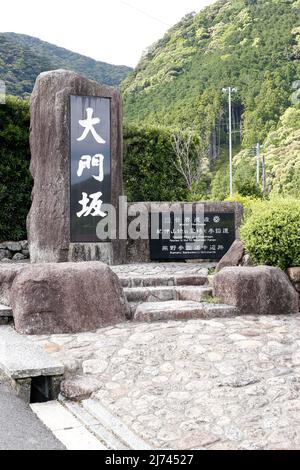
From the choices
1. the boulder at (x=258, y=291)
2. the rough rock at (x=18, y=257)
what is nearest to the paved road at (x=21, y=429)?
the boulder at (x=258, y=291)

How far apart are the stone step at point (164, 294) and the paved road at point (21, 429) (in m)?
2.77

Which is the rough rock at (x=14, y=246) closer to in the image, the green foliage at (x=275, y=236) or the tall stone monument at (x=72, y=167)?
the tall stone monument at (x=72, y=167)

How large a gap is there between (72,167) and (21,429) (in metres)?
5.75

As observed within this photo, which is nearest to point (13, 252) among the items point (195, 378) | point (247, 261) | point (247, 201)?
point (247, 201)

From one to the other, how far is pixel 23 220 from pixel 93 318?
597cm

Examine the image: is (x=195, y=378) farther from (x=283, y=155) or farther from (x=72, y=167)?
(x=283, y=155)

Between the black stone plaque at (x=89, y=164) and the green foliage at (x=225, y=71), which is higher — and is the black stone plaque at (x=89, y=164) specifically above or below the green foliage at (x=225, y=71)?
below

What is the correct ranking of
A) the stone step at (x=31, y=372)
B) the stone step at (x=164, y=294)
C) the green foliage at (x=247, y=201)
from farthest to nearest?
the green foliage at (x=247, y=201) < the stone step at (x=164, y=294) < the stone step at (x=31, y=372)

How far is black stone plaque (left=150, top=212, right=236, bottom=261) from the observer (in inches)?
363

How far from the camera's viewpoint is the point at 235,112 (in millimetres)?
46781

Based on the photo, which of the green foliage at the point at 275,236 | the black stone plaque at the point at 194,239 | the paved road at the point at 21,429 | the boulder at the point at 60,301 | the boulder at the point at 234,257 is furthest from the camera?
the black stone plaque at the point at 194,239

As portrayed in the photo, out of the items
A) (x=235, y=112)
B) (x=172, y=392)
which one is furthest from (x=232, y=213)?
(x=235, y=112)

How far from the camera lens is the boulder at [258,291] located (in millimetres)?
6223
